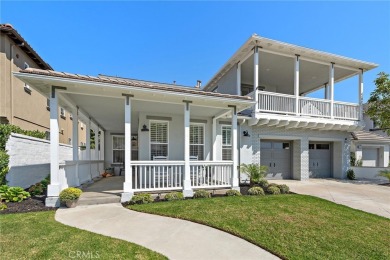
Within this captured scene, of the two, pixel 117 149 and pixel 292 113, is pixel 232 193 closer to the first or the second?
pixel 292 113

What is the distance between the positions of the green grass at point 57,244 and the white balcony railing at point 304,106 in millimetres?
8477

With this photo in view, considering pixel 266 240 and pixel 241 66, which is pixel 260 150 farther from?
pixel 266 240

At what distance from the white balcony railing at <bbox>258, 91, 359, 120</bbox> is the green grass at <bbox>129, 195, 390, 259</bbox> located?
16.7 ft

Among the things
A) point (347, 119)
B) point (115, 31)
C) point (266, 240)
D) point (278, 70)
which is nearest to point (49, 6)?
point (115, 31)

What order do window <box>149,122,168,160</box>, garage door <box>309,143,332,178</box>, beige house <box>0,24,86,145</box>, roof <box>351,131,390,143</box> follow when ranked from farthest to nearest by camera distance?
roof <box>351,131,390,143</box>
garage door <box>309,143,332,178</box>
beige house <box>0,24,86,145</box>
window <box>149,122,168,160</box>

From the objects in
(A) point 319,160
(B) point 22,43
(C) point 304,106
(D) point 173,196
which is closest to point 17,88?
(B) point 22,43

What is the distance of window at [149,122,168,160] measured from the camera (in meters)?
8.93

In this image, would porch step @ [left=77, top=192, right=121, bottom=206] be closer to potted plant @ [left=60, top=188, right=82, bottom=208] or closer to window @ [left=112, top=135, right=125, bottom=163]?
potted plant @ [left=60, top=188, right=82, bottom=208]

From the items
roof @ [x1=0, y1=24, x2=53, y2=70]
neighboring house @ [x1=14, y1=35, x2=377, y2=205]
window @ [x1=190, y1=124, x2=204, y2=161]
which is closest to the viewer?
neighboring house @ [x1=14, y1=35, x2=377, y2=205]

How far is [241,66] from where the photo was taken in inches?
454

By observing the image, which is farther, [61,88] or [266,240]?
[61,88]

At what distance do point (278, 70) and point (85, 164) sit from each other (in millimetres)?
11887

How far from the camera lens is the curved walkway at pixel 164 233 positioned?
10.9ft

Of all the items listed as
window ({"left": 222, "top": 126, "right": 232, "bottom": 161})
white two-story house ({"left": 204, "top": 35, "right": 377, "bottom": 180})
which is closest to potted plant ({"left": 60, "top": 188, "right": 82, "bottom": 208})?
window ({"left": 222, "top": 126, "right": 232, "bottom": 161})
